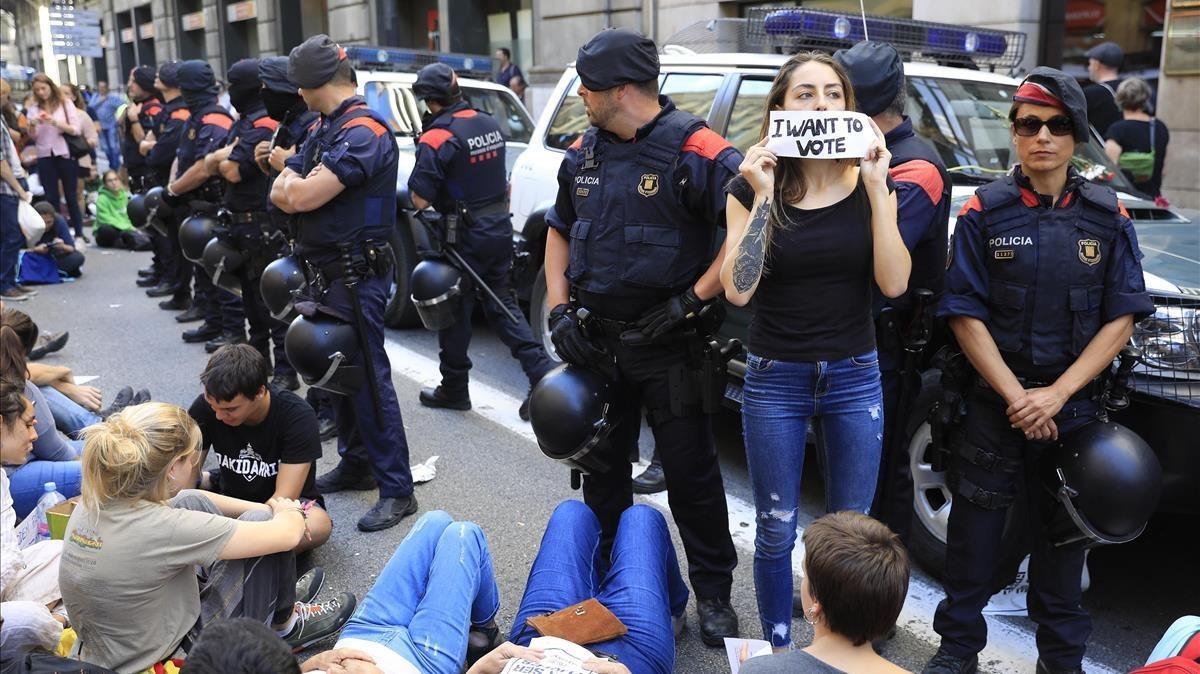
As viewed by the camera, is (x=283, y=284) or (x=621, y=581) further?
(x=283, y=284)

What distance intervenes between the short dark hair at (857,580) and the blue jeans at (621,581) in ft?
2.18

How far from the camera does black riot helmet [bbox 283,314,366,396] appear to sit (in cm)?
447

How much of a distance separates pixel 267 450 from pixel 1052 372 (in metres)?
2.72

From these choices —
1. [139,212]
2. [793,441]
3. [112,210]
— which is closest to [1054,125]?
[793,441]

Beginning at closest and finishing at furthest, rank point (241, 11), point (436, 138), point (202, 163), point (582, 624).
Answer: point (582, 624) → point (436, 138) → point (202, 163) → point (241, 11)

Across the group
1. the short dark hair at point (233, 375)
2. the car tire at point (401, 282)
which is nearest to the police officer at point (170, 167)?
the car tire at point (401, 282)

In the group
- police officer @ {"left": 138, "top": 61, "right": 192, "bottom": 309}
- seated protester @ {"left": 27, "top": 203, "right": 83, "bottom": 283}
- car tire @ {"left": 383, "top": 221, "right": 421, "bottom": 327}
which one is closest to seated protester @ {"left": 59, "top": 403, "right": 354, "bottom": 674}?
car tire @ {"left": 383, "top": 221, "right": 421, "bottom": 327}

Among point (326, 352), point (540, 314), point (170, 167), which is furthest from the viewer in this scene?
point (170, 167)

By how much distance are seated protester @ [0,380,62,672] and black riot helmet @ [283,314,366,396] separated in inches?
41.9

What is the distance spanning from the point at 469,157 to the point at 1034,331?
11.3ft

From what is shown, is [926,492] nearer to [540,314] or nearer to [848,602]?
[848,602]

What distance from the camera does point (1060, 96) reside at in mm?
3025

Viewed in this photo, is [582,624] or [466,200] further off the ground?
[466,200]

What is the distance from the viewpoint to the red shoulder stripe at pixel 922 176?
3.33 meters
